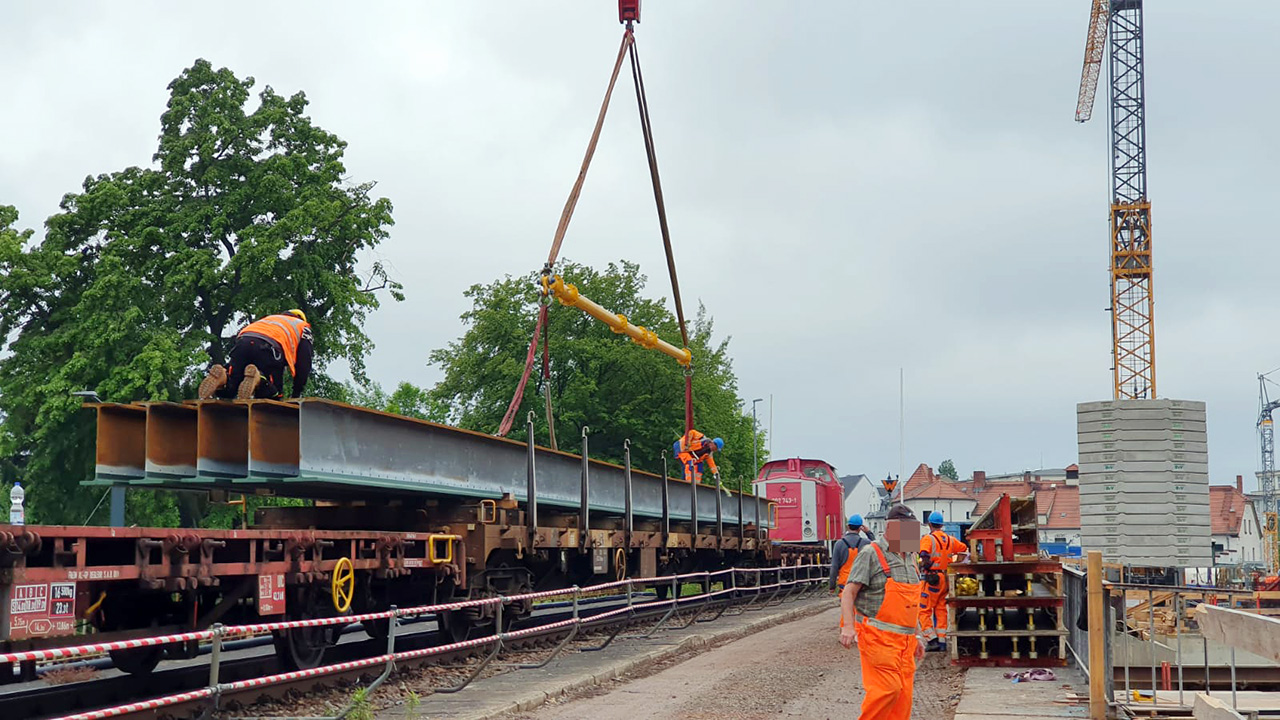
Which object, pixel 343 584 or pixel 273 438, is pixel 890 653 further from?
pixel 273 438

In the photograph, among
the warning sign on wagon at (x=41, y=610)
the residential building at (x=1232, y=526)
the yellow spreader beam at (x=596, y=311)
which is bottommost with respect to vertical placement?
the residential building at (x=1232, y=526)

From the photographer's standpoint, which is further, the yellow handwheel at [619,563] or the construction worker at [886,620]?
the yellow handwheel at [619,563]

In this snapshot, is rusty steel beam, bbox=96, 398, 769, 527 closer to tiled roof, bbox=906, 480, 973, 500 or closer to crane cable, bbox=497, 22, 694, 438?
crane cable, bbox=497, 22, 694, 438

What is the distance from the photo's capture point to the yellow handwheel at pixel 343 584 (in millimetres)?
10648

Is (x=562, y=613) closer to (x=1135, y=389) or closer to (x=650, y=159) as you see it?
(x=650, y=159)

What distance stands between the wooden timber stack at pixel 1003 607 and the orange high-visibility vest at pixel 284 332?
7.50 m

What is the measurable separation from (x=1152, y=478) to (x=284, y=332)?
2439 cm

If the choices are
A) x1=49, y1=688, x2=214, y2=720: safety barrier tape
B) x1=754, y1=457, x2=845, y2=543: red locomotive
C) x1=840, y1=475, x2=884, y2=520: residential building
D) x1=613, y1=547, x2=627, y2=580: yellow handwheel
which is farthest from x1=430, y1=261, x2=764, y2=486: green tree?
x1=840, y1=475, x2=884, y2=520: residential building

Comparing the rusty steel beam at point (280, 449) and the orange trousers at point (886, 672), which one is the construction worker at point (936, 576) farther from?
the orange trousers at point (886, 672)

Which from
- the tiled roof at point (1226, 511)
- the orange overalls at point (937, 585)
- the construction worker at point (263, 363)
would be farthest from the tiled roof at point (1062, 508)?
the construction worker at point (263, 363)

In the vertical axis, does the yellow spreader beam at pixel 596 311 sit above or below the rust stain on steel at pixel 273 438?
above

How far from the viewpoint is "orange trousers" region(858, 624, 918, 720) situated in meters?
7.23

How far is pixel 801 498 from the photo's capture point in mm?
31953

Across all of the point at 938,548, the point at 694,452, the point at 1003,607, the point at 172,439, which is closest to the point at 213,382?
the point at 172,439
